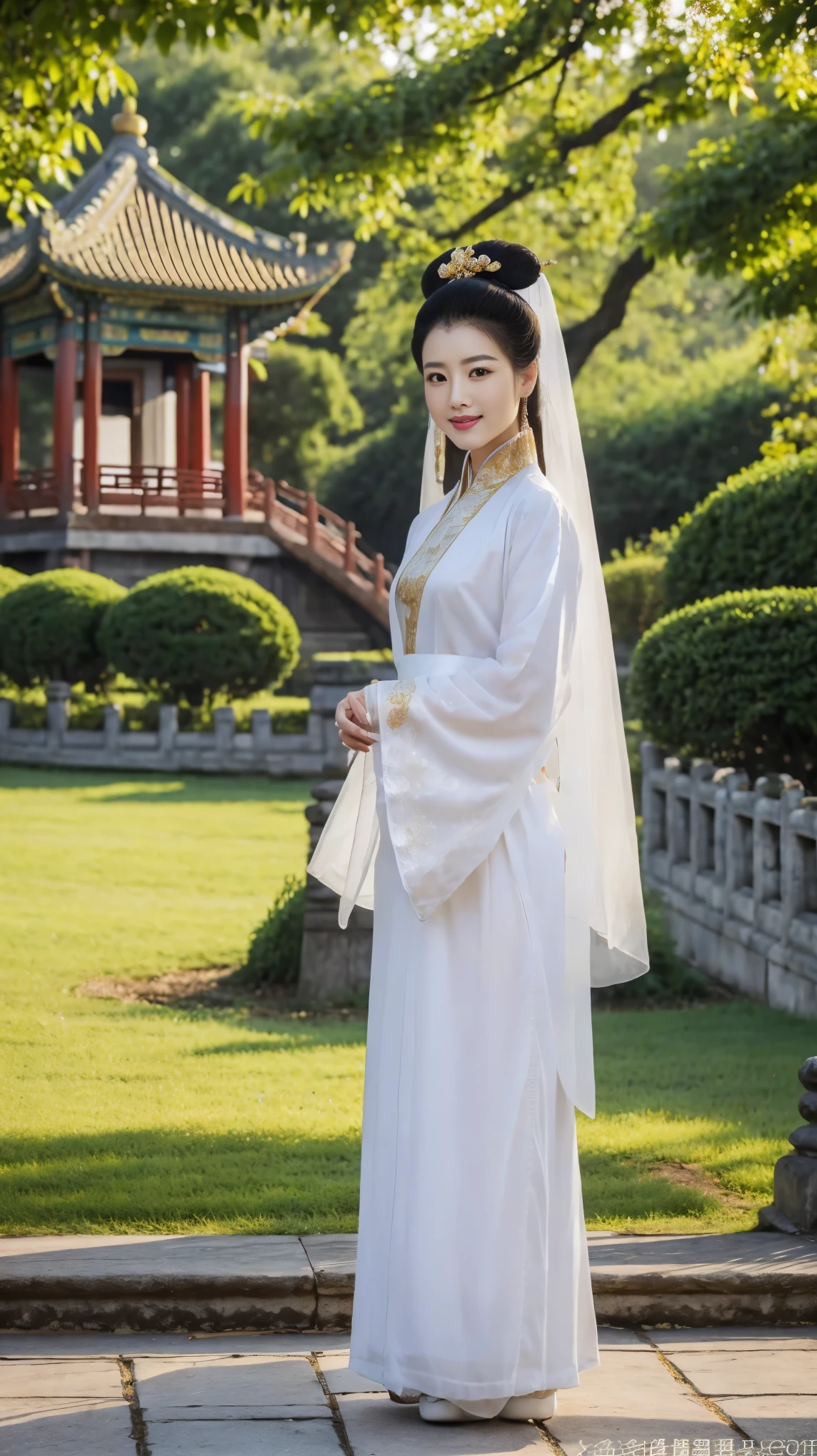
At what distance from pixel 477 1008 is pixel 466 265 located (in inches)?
54.2

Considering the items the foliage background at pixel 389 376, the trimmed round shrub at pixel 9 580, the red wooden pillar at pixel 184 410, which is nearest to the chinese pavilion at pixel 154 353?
the red wooden pillar at pixel 184 410

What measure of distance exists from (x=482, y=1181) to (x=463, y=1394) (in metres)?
0.34

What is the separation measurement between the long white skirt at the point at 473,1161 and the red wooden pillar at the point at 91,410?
64.3ft

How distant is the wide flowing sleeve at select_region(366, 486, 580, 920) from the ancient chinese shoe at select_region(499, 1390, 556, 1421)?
0.83m

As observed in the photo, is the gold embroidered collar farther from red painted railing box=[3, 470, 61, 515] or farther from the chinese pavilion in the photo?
red painted railing box=[3, 470, 61, 515]

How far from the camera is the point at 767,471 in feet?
32.3

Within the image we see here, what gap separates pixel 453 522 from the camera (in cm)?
298

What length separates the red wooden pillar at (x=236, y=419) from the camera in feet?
73.8

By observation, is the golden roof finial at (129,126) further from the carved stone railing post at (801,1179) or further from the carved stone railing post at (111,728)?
the carved stone railing post at (801,1179)

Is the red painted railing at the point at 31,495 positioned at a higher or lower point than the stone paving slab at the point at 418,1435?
higher

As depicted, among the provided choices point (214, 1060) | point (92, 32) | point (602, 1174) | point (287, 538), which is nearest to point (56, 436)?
point (287, 538)

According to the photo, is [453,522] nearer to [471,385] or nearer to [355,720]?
[471,385]

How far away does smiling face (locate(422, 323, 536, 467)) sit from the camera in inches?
116

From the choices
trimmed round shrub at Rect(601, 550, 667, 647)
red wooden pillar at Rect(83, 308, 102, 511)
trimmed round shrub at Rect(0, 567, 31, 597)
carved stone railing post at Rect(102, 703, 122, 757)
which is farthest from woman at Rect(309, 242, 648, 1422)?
red wooden pillar at Rect(83, 308, 102, 511)
